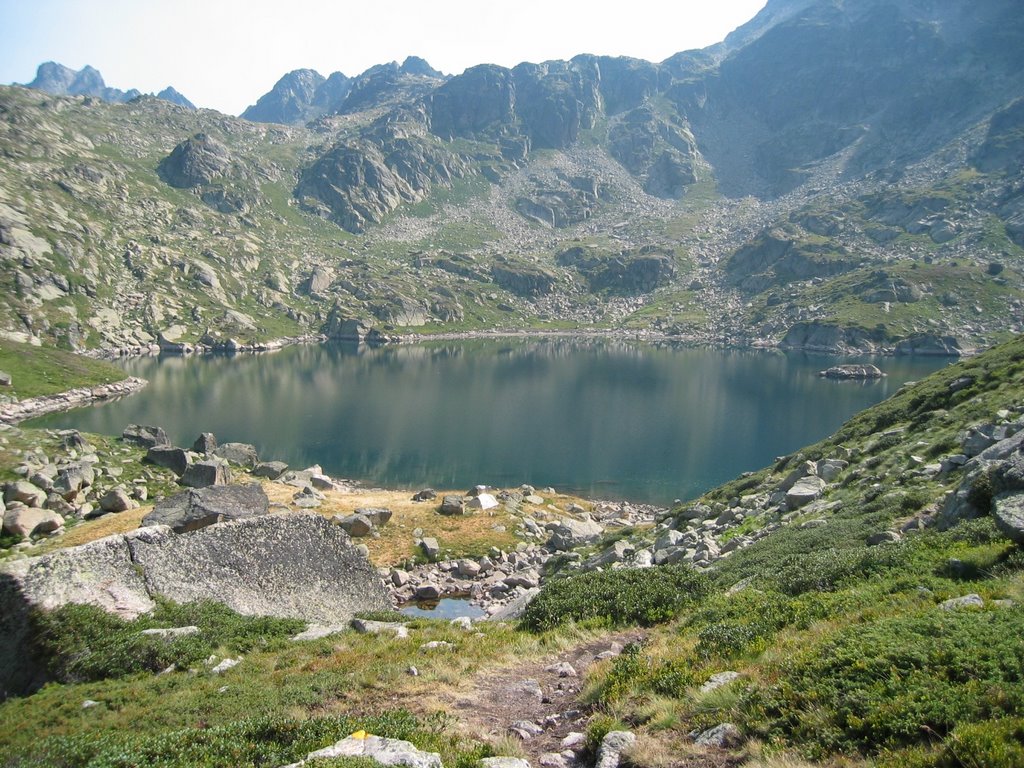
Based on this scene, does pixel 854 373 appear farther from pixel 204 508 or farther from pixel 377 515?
pixel 204 508

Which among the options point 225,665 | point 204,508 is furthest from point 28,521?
point 225,665

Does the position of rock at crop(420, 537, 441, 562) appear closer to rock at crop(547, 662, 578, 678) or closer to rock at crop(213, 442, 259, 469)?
rock at crop(547, 662, 578, 678)

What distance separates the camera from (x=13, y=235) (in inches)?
6073

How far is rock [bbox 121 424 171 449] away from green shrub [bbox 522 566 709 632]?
169ft

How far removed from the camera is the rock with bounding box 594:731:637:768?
8523 mm

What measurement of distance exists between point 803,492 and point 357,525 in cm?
2734

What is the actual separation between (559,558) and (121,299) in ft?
631

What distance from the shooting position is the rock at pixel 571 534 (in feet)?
136

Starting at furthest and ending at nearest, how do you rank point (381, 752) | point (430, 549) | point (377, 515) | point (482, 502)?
point (482, 502), point (377, 515), point (430, 549), point (381, 752)

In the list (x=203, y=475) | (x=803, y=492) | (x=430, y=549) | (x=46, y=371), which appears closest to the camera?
(x=803, y=492)

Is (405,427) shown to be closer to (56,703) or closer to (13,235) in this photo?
(56,703)

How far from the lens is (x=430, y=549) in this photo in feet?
123

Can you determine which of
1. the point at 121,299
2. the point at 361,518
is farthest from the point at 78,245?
the point at 361,518

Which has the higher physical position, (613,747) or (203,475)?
(613,747)
